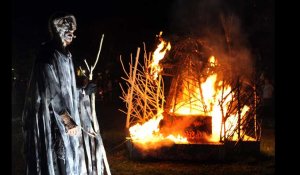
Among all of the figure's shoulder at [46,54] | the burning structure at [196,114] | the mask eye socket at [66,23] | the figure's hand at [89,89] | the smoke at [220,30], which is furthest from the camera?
the smoke at [220,30]

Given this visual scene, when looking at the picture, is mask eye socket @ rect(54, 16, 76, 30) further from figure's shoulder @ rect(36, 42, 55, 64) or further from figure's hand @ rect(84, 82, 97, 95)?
figure's hand @ rect(84, 82, 97, 95)

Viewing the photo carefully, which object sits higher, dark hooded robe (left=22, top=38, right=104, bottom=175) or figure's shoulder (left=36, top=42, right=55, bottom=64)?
figure's shoulder (left=36, top=42, right=55, bottom=64)

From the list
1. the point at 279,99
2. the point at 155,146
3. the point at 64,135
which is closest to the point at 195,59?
the point at 155,146

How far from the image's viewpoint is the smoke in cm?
1159

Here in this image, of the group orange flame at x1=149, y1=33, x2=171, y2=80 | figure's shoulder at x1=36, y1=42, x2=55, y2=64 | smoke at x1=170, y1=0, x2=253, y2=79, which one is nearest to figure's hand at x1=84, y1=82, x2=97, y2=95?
figure's shoulder at x1=36, y1=42, x2=55, y2=64

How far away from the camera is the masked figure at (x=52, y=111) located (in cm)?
498

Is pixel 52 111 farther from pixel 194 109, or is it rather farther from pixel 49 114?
pixel 194 109

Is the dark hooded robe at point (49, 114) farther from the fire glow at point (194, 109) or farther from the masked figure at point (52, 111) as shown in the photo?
the fire glow at point (194, 109)

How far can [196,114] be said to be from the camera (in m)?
11.1

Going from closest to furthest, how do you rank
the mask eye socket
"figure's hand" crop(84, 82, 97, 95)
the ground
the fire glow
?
the mask eye socket < "figure's hand" crop(84, 82, 97, 95) < the ground < the fire glow

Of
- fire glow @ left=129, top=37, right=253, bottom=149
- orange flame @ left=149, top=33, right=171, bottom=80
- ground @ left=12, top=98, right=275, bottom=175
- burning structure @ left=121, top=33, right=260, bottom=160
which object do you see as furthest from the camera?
orange flame @ left=149, top=33, right=171, bottom=80

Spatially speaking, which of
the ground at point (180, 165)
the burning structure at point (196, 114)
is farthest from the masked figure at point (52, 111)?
the burning structure at point (196, 114)

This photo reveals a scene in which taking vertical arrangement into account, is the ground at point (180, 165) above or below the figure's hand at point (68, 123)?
below

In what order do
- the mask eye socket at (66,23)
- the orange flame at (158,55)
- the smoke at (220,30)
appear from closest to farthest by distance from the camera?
1. the mask eye socket at (66,23)
2. the orange flame at (158,55)
3. the smoke at (220,30)
